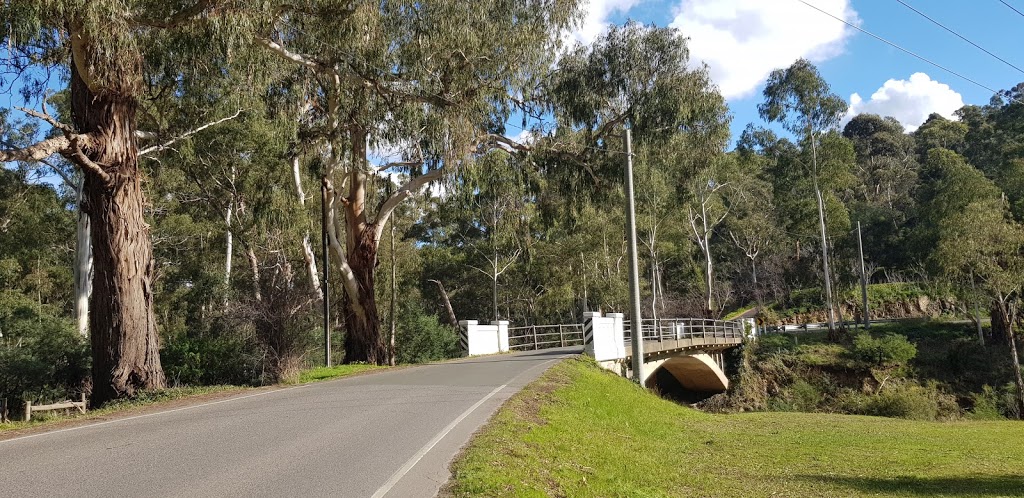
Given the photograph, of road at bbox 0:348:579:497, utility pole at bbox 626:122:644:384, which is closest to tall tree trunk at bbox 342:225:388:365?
utility pole at bbox 626:122:644:384

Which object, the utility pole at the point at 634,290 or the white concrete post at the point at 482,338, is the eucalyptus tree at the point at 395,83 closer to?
the white concrete post at the point at 482,338

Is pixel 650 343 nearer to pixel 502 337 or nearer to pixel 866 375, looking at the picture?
pixel 502 337

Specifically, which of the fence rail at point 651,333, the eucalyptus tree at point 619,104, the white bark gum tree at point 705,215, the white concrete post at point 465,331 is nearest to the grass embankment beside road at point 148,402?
the white concrete post at point 465,331

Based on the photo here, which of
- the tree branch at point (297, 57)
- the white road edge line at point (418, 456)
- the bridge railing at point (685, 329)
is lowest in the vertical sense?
the white road edge line at point (418, 456)

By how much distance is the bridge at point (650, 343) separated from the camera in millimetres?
23562

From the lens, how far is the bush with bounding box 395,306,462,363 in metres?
28.8

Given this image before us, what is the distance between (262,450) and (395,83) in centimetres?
1423

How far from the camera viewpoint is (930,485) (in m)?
9.59

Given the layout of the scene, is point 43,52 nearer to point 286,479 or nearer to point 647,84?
point 286,479

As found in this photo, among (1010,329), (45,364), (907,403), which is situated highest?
(45,364)

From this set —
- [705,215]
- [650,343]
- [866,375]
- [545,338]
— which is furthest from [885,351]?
[650,343]

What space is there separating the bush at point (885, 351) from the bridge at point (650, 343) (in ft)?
19.8

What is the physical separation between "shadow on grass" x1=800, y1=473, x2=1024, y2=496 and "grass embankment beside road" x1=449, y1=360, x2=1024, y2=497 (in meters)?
0.02

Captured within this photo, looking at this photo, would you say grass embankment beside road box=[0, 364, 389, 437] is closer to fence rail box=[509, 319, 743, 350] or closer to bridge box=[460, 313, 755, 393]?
bridge box=[460, 313, 755, 393]
